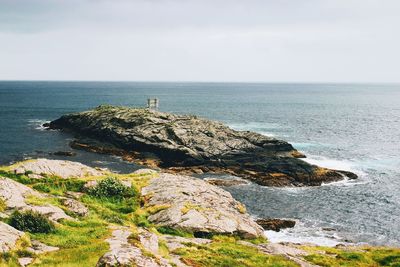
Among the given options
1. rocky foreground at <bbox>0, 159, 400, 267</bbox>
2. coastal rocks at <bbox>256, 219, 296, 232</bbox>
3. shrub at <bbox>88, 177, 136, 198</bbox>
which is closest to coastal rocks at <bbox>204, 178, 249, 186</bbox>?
coastal rocks at <bbox>256, 219, 296, 232</bbox>

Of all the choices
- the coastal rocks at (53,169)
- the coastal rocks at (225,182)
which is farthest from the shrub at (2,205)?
the coastal rocks at (225,182)

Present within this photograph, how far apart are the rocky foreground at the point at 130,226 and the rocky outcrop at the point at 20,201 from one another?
6 centimetres

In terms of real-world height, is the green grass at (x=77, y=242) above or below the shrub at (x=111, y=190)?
above

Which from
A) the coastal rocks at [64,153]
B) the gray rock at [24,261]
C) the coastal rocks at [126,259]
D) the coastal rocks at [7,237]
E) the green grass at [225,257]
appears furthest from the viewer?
the coastal rocks at [64,153]

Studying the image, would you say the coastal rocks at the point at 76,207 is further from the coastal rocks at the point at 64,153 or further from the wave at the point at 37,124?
the wave at the point at 37,124

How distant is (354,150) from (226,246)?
7666 centimetres

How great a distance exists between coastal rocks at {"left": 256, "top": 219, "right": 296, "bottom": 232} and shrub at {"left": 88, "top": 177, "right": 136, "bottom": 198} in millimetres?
17162

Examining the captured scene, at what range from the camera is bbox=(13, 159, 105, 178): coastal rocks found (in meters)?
37.0

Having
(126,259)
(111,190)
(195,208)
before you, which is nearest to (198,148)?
(111,190)

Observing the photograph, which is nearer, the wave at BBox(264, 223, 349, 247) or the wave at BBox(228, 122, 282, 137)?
the wave at BBox(264, 223, 349, 247)

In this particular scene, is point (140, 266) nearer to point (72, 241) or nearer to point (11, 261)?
point (11, 261)

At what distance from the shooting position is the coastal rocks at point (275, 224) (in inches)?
1759

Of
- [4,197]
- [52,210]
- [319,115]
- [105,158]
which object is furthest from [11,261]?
[319,115]

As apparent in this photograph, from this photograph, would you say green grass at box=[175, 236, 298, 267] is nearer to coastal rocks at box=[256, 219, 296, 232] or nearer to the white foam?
coastal rocks at box=[256, 219, 296, 232]
